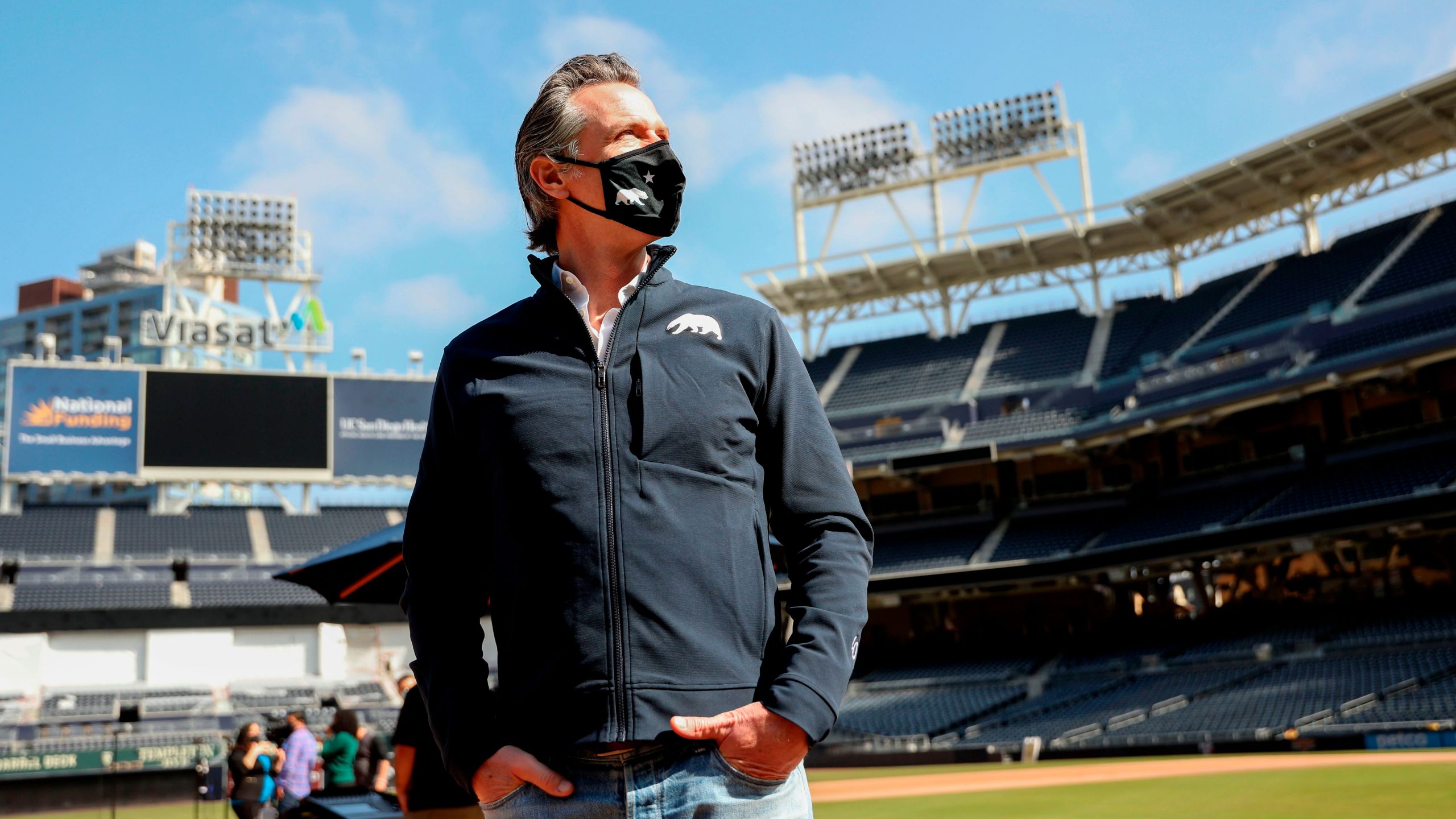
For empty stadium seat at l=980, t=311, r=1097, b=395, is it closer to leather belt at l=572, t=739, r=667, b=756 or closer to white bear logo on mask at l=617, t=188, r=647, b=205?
white bear logo on mask at l=617, t=188, r=647, b=205

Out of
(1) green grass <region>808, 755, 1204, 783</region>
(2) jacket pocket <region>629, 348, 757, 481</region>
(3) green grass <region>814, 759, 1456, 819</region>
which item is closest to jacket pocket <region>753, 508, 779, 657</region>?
(2) jacket pocket <region>629, 348, 757, 481</region>

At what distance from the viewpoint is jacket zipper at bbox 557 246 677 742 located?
2145 millimetres

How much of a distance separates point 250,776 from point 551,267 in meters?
10.9

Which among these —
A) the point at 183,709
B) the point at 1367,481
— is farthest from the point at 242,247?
the point at 1367,481

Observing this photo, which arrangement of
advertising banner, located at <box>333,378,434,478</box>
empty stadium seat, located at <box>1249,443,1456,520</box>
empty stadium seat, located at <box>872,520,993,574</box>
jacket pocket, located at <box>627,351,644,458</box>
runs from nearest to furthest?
jacket pocket, located at <box>627,351,644,458</box>
empty stadium seat, located at <box>1249,443,1456,520</box>
empty stadium seat, located at <box>872,520,993,574</box>
advertising banner, located at <box>333,378,434,478</box>

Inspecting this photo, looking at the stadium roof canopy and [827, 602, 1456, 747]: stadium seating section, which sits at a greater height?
the stadium roof canopy

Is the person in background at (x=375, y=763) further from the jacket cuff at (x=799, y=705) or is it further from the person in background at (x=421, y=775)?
the jacket cuff at (x=799, y=705)

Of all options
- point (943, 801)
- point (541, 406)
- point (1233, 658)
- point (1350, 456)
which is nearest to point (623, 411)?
point (541, 406)

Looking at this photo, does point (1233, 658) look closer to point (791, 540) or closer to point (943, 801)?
point (943, 801)

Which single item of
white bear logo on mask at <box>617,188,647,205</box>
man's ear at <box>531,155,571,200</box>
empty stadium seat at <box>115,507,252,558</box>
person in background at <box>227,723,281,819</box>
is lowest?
person in background at <box>227,723,281,819</box>

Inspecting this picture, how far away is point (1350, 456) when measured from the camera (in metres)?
33.3

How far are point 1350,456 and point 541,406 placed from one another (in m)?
35.7

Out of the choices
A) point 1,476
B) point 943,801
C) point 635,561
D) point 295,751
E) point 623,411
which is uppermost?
point 1,476

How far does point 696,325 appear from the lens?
2480 millimetres
